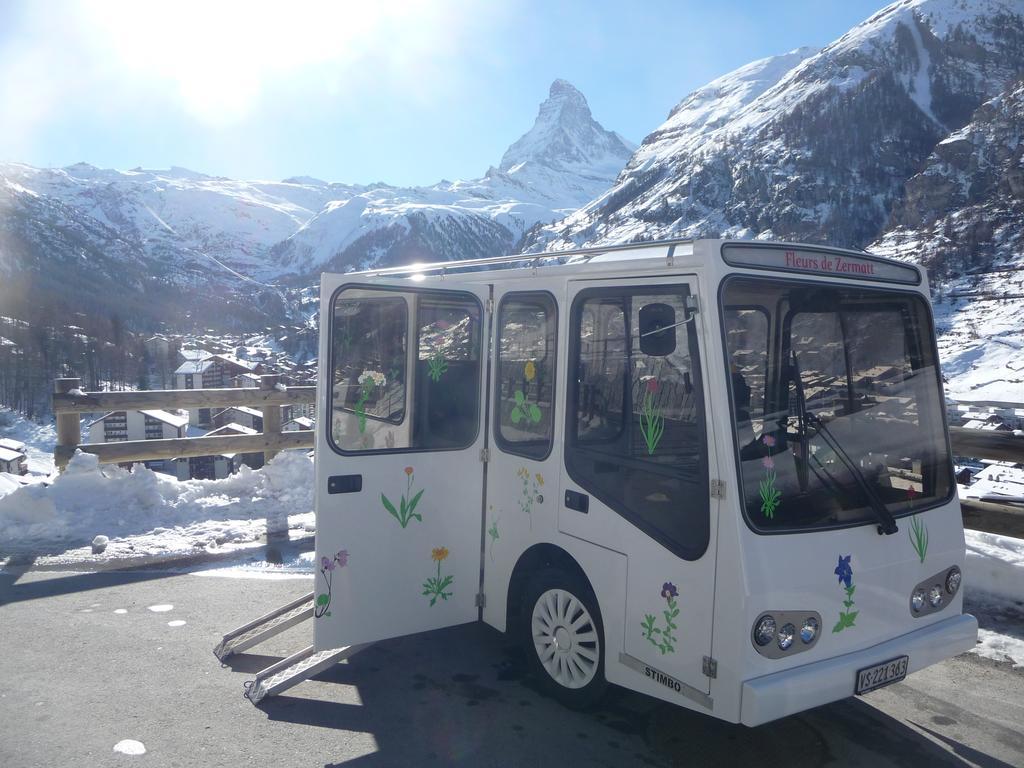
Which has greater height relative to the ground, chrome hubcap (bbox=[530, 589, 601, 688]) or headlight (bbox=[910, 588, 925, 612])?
headlight (bbox=[910, 588, 925, 612])

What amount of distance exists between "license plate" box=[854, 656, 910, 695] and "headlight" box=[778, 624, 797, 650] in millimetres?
403

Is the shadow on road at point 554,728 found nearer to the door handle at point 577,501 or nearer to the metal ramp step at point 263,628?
the metal ramp step at point 263,628

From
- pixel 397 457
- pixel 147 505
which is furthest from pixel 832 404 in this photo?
pixel 147 505

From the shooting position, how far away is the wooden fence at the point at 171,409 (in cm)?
808

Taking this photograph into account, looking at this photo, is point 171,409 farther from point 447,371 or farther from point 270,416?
point 447,371

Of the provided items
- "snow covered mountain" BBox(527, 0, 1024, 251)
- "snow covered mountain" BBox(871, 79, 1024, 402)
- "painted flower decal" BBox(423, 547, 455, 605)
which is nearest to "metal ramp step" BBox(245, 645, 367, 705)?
"painted flower decal" BBox(423, 547, 455, 605)

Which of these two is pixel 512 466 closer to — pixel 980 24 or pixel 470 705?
pixel 470 705

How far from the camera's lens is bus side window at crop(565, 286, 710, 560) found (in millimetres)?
3402

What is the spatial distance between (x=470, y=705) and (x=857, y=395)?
274 cm

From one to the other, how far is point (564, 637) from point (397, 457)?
1448mm

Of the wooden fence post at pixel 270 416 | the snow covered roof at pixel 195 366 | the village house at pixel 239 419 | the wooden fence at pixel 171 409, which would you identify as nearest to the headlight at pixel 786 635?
the wooden fence at pixel 171 409

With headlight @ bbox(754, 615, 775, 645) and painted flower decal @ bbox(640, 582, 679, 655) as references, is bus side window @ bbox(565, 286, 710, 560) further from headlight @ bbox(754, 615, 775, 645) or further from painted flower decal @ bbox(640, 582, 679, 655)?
headlight @ bbox(754, 615, 775, 645)

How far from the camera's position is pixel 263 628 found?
5.04 m

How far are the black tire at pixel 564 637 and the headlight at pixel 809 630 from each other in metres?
1.02
